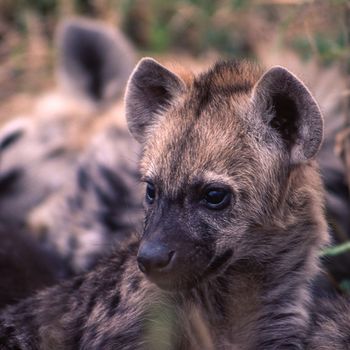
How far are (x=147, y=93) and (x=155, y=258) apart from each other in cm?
88

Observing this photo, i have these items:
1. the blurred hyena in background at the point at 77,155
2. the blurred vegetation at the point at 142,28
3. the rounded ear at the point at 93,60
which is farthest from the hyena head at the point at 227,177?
the blurred vegetation at the point at 142,28

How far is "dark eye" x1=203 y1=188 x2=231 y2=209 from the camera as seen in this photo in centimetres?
342

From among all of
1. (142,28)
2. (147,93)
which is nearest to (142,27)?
(142,28)

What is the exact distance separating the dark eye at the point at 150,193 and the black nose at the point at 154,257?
0.29m

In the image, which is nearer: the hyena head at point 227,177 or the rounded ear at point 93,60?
the hyena head at point 227,177

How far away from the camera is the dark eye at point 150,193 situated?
3520 mm

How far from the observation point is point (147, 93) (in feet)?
12.9

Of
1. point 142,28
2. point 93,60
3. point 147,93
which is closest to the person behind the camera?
point 147,93

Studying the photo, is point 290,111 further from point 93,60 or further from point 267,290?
point 93,60

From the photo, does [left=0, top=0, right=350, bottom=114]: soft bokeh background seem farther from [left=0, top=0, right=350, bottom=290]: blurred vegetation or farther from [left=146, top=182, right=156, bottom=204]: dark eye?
[left=146, top=182, right=156, bottom=204]: dark eye

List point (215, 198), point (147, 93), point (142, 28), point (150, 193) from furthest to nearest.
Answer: point (142, 28) < point (147, 93) < point (150, 193) < point (215, 198)

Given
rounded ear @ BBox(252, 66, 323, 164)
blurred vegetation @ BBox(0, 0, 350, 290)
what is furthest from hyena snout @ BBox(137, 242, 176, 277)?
blurred vegetation @ BBox(0, 0, 350, 290)

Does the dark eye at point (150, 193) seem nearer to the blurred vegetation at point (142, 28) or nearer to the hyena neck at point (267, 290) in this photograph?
the hyena neck at point (267, 290)

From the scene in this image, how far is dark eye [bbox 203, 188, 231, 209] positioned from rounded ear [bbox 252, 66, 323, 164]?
31 cm
